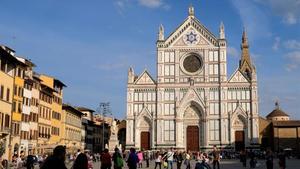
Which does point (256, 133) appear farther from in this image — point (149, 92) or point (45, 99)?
point (45, 99)

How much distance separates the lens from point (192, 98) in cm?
7000

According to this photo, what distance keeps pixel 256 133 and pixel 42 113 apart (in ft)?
109

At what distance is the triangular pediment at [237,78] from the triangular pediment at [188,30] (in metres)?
6.01

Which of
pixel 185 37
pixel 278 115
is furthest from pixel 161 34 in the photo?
pixel 278 115

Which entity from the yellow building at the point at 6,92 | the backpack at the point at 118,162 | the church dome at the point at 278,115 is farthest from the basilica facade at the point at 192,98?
the backpack at the point at 118,162

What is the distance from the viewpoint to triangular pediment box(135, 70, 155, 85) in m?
70.9

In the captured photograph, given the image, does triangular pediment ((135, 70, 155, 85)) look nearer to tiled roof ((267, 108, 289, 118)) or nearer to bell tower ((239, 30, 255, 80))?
bell tower ((239, 30, 255, 80))

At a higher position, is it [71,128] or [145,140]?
[71,128]

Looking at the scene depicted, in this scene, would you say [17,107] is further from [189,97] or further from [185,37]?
[185,37]

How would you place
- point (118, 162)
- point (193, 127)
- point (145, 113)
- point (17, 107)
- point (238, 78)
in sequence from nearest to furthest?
point (118, 162), point (17, 107), point (238, 78), point (145, 113), point (193, 127)

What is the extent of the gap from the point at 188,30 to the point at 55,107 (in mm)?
25510

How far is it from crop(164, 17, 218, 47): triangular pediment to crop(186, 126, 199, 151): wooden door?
46.4 ft

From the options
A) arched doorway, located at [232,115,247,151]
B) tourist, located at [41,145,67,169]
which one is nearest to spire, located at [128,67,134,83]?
arched doorway, located at [232,115,247,151]

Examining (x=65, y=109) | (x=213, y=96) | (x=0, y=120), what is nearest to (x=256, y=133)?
(x=213, y=96)
